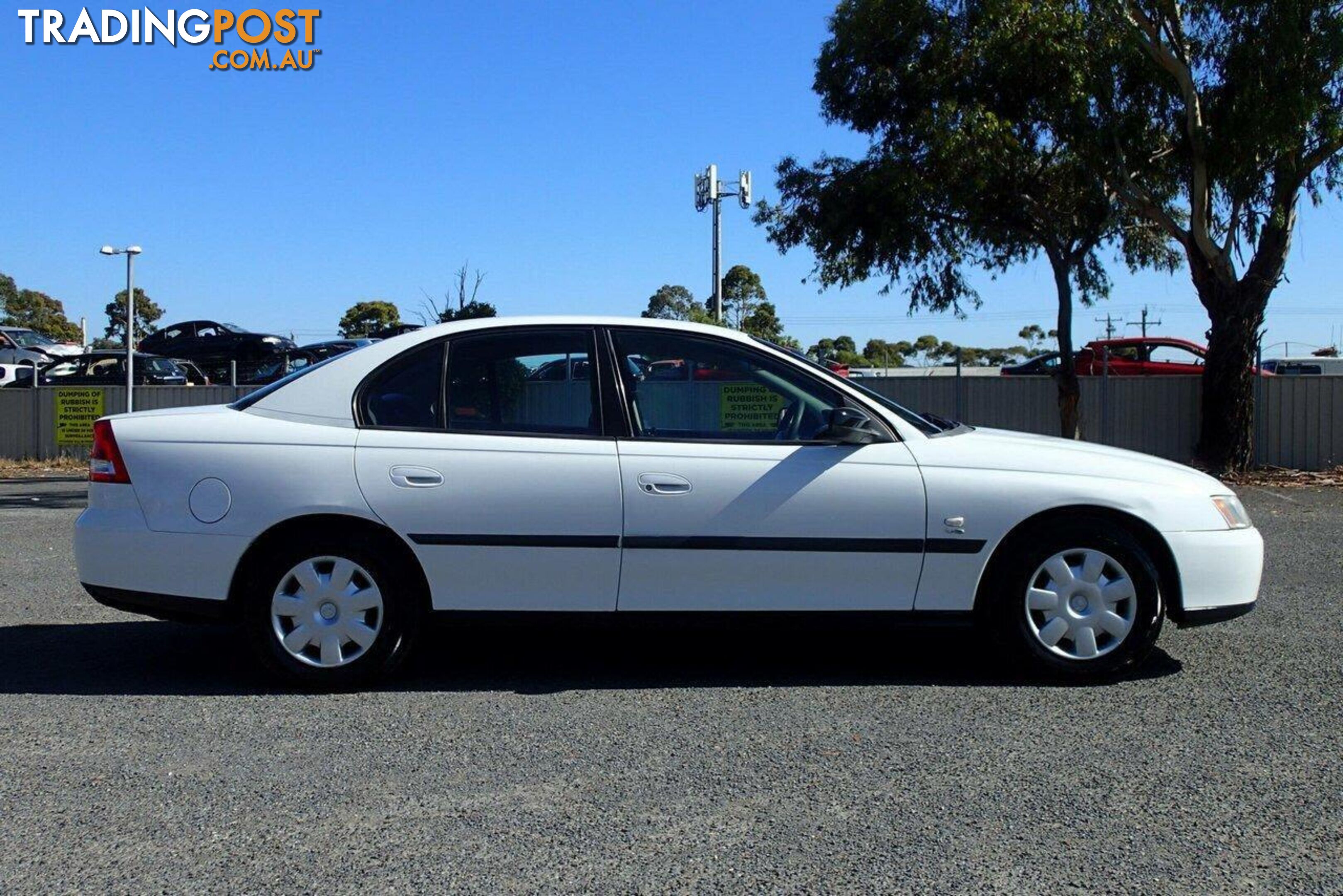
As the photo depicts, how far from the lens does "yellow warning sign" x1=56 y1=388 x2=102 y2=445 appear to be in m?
20.6

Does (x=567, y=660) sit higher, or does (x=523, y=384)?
(x=523, y=384)

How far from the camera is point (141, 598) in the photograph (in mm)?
5059

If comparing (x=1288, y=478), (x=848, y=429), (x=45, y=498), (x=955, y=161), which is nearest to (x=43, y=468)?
(x=45, y=498)

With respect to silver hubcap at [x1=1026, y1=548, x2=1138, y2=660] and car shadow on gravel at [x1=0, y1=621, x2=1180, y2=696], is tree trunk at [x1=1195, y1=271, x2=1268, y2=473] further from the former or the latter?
silver hubcap at [x1=1026, y1=548, x2=1138, y2=660]

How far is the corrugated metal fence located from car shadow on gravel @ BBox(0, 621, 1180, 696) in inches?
417

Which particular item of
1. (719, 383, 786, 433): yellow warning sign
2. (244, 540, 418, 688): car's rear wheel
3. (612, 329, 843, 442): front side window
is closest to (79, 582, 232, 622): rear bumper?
(244, 540, 418, 688): car's rear wheel

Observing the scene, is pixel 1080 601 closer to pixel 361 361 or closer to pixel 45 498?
pixel 361 361

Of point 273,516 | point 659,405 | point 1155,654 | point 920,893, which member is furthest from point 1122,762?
point 273,516

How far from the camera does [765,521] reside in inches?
197

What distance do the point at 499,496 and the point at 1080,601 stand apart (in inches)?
96.1

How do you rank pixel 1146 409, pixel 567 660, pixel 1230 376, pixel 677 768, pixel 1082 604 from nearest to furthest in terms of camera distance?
1. pixel 677 768
2. pixel 1082 604
3. pixel 567 660
4. pixel 1230 376
5. pixel 1146 409

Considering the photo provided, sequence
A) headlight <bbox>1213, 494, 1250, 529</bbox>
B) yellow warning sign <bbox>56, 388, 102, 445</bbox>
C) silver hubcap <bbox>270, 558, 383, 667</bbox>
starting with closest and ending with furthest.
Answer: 1. silver hubcap <bbox>270, 558, 383, 667</bbox>
2. headlight <bbox>1213, 494, 1250, 529</bbox>
3. yellow warning sign <bbox>56, 388, 102, 445</bbox>

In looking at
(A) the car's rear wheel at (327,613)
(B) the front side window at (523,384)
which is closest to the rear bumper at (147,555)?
(A) the car's rear wheel at (327,613)

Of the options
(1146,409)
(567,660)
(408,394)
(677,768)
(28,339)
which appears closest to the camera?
(677,768)
